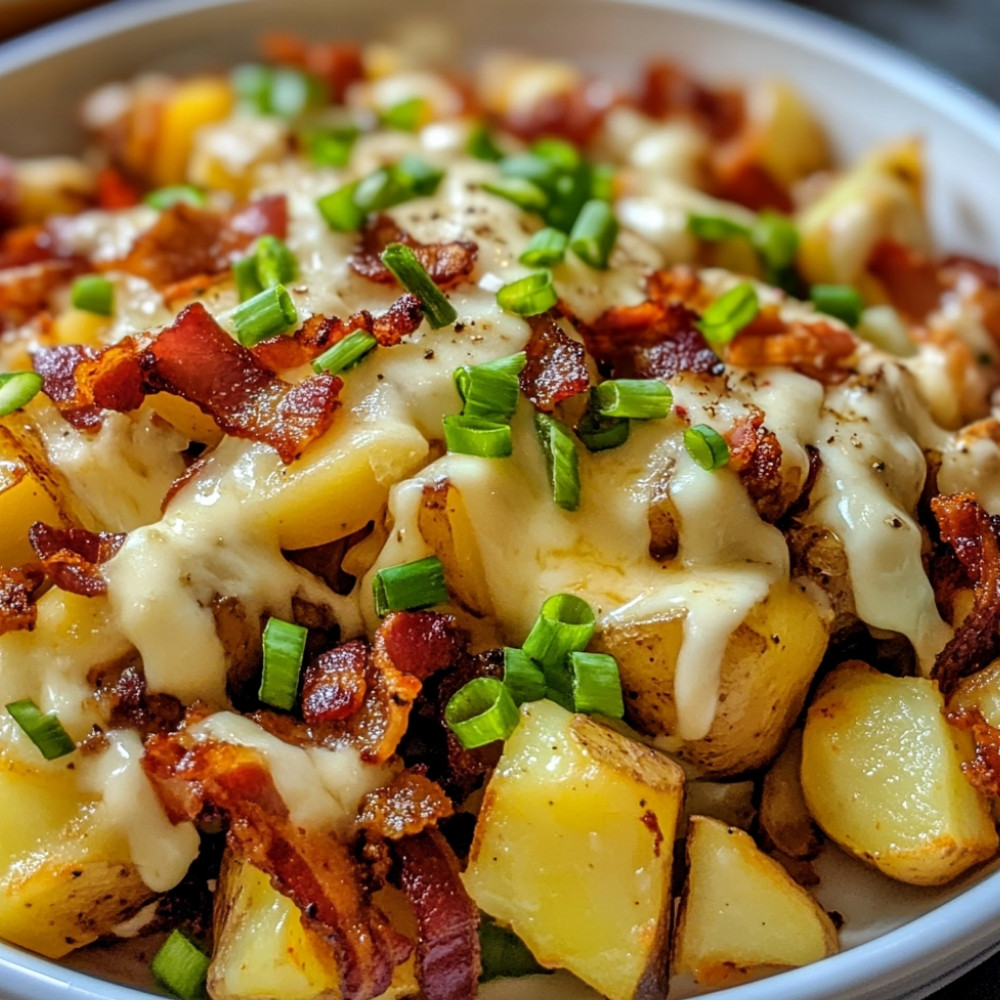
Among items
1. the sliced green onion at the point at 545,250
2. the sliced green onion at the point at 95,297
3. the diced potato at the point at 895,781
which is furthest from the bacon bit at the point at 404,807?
the sliced green onion at the point at 95,297

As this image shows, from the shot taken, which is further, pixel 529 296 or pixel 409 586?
pixel 529 296

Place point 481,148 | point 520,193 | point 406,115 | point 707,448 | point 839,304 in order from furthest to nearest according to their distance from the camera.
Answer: point 406,115 < point 481,148 < point 839,304 < point 520,193 < point 707,448

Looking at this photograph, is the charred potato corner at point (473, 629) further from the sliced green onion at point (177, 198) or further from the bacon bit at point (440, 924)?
the sliced green onion at point (177, 198)

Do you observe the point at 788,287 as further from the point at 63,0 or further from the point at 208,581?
the point at 63,0

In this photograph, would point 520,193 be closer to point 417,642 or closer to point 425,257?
point 425,257

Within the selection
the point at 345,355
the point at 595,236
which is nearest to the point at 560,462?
the point at 345,355

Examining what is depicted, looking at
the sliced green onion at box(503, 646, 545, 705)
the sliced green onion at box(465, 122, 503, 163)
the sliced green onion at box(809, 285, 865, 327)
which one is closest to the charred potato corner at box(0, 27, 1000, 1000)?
the sliced green onion at box(503, 646, 545, 705)

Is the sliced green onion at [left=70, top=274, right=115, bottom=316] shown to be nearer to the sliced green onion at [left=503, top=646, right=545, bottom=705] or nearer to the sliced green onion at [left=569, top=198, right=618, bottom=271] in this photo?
the sliced green onion at [left=569, top=198, right=618, bottom=271]
